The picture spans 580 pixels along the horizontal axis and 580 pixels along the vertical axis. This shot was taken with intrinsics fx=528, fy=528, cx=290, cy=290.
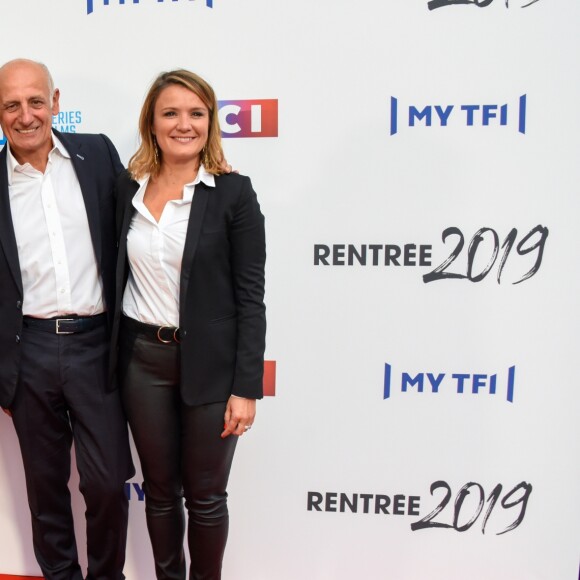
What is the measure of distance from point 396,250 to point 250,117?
2.20 feet

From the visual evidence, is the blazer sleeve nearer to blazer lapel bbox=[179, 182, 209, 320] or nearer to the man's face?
blazer lapel bbox=[179, 182, 209, 320]

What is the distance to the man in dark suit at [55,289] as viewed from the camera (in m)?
1.47

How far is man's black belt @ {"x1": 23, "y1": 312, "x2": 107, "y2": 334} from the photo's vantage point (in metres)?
1.51

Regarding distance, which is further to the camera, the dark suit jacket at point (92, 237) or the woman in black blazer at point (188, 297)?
the dark suit jacket at point (92, 237)

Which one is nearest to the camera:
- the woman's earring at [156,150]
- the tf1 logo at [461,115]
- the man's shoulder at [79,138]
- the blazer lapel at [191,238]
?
the blazer lapel at [191,238]

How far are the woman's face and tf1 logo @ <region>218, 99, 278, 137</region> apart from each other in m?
0.44

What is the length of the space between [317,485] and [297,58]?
1512 millimetres

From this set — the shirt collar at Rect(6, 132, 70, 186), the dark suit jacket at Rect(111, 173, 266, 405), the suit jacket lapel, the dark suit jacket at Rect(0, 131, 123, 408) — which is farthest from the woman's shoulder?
the suit jacket lapel

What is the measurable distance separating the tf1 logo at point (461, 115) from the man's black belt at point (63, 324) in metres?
1.14

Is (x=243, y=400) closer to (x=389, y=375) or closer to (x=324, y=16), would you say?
(x=389, y=375)

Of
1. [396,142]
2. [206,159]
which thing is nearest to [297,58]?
[396,142]

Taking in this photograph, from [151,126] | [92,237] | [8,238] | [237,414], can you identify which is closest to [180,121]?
[151,126]

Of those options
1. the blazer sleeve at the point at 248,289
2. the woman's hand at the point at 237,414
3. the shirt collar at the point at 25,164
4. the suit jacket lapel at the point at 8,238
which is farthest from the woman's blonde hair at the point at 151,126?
the woman's hand at the point at 237,414

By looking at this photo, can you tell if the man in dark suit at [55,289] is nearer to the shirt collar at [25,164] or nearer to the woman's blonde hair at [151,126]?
the shirt collar at [25,164]
